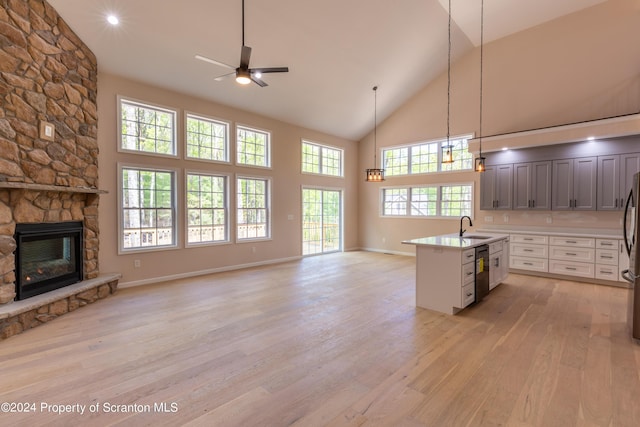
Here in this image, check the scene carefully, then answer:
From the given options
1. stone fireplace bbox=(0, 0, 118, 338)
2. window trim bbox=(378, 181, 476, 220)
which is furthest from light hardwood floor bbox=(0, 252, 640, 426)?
window trim bbox=(378, 181, 476, 220)

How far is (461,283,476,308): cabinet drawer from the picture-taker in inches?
145

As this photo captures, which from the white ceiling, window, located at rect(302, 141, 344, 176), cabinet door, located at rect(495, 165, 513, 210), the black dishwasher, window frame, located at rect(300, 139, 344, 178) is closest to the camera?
the black dishwasher

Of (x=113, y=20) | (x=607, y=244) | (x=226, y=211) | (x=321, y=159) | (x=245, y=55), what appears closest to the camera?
(x=245, y=55)

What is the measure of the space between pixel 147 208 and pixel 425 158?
6.46 metres

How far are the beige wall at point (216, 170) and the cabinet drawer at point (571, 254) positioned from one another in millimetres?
4968

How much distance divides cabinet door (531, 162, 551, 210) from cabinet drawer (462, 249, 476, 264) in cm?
301

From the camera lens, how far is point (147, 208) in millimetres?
5297

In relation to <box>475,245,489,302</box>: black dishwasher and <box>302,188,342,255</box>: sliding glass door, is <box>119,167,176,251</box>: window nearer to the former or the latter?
<box>302,188,342,255</box>: sliding glass door

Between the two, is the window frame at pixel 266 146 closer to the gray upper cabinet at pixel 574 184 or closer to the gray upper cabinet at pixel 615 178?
the gray upper cabinet at pixel 574 184

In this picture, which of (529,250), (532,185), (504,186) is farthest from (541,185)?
(529,250)

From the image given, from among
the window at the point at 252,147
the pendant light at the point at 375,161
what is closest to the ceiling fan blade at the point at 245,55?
the pendant light at the point at 375,161

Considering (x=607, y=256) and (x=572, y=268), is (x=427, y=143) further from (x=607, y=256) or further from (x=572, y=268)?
(x=607, y=256)

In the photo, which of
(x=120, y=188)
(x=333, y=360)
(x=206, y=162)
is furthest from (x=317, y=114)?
(x=333, y=360)

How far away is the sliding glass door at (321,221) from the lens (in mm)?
8078
